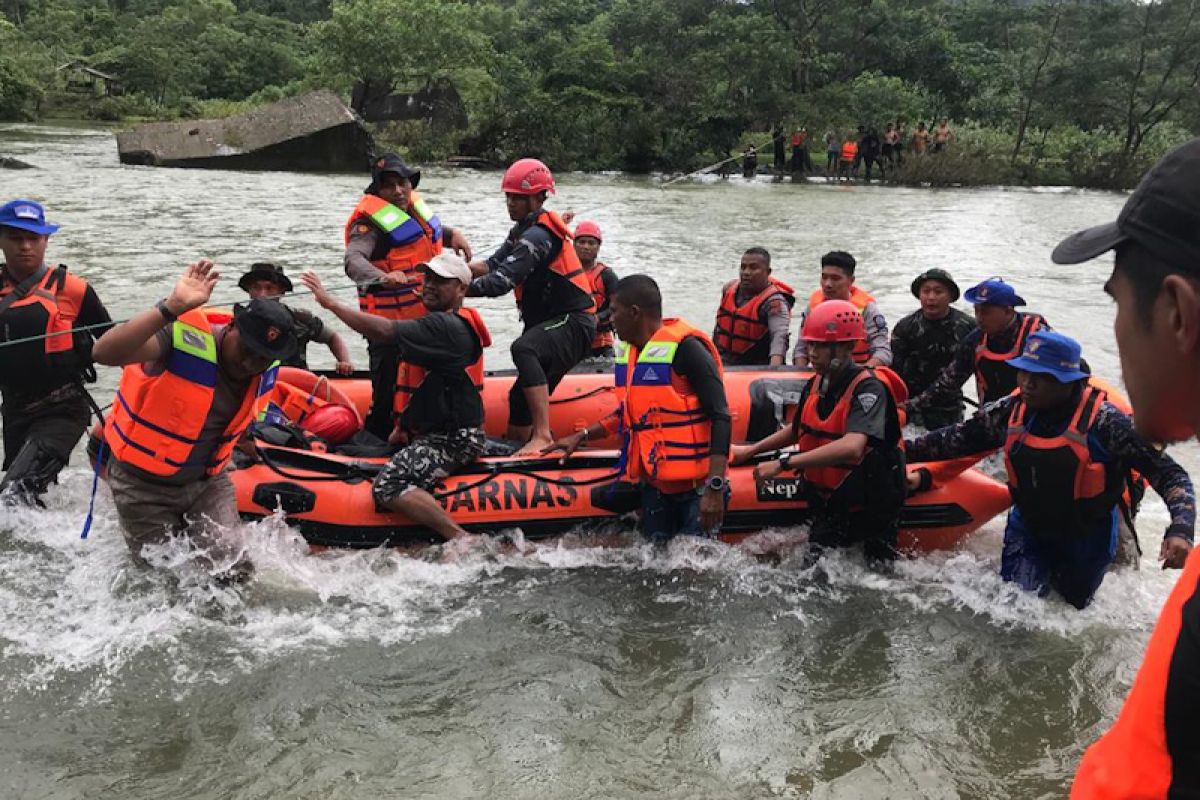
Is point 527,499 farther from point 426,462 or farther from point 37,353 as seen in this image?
point 37,353

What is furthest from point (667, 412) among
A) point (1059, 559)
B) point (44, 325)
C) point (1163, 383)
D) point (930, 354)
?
point (1163, 383)

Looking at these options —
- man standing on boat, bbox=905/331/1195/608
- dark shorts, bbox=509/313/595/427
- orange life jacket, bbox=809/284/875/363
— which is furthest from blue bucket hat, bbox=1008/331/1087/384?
dark shorts, bbox=509/313/595/427

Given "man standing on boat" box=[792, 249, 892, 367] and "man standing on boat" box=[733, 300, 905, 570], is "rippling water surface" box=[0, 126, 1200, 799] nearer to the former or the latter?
"man standing on boat" box=[733, 300, 905, 570]

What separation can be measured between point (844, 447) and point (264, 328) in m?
2.31

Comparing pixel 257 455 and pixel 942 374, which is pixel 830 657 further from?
pixel 257 455

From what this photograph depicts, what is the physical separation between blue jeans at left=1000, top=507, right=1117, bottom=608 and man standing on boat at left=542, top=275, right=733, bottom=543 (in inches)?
50.9

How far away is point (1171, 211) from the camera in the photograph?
0.85 metres

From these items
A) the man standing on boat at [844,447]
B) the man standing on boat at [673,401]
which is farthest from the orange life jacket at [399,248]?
the man standing on boat at [844,447]

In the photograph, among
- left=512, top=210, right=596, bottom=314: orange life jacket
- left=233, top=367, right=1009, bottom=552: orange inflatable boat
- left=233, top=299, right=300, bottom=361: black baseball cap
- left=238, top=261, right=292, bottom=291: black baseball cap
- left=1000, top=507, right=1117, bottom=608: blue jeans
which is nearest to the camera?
left=233, top=299, right=300, bottom=361: black baseball cap

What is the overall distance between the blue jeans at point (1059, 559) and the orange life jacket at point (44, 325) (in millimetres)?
4266

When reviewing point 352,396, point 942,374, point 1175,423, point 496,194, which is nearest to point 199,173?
point 496,194

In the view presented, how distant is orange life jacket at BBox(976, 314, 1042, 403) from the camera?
528 centimetres

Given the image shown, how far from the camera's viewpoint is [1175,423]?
890 mm

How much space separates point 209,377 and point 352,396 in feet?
7.41
